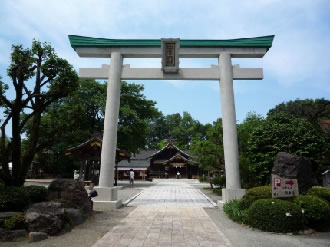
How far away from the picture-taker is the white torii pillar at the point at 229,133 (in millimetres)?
11672

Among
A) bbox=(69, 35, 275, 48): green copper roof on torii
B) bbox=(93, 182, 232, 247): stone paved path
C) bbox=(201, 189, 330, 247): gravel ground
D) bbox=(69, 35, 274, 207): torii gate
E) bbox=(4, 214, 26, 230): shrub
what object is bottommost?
bbox=(201, 189, 330, 247): gravel ground

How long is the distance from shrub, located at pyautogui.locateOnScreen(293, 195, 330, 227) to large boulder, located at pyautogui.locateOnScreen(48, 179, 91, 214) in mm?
7158

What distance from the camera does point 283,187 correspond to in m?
8.55

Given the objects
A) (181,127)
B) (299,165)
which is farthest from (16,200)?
(181,127)

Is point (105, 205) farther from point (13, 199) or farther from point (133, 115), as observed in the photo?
point (133, 115)

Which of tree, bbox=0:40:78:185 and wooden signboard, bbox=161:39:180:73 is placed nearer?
tree, bbox=0:40:78:185

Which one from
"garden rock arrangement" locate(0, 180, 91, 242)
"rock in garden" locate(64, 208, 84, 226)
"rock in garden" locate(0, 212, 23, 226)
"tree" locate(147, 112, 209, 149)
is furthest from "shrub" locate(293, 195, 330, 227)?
"tree" locate(147, 112, 209, 149)

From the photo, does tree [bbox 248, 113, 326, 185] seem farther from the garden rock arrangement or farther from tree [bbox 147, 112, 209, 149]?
tree [bbox 147, 112, 209, 149]

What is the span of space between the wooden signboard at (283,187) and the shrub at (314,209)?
352 mm

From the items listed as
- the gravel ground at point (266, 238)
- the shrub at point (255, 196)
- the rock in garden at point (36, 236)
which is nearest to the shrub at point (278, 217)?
the gravel ground at point (266, 238)

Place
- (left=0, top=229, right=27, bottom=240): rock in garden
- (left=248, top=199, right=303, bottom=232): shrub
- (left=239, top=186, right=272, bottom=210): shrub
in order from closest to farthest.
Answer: (left=0, top=229, right=27, bottom=240): rock in garden → (left=248, top=199, right=303, bottom=232): shrub → (left=239, top=186, right=272, bottom=210): shrub

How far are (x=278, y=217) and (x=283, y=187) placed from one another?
123cm

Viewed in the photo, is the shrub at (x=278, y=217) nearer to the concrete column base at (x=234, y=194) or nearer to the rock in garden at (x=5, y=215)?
the concrete column base at (x=234, y=194)

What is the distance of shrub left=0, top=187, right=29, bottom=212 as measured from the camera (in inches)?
295
